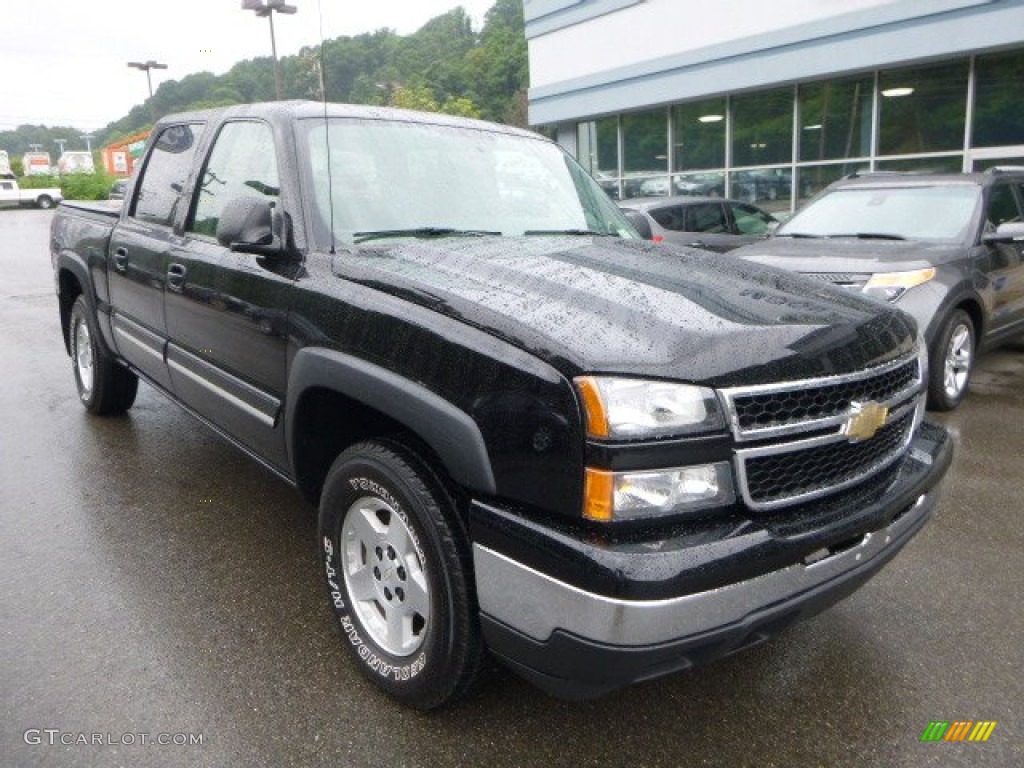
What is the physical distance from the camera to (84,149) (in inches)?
2982

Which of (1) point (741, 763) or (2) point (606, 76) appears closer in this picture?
(1) point (741, 763)

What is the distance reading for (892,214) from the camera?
6750mm

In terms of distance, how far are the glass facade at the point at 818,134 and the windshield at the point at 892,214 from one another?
6887 mm

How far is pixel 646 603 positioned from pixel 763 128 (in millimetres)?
15249

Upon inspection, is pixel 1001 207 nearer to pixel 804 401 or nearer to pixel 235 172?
pixel 804 401

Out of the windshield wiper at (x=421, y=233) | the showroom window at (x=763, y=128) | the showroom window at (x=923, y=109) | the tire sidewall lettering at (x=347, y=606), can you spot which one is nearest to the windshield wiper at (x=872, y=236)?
the windshield wiper at (x=421, y=233)

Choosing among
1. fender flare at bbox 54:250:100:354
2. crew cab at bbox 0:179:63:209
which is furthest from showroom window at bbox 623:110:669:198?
crew cab at bbox 0:179:63:209

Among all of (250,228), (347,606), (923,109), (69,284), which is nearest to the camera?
(347,606)

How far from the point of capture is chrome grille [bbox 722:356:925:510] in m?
2.02

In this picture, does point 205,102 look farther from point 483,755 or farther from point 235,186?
point 483,755

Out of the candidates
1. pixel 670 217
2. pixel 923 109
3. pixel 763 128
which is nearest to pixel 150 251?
pixel 670 217

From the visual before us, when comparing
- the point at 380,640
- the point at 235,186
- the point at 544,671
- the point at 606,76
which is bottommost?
the point at 380,640

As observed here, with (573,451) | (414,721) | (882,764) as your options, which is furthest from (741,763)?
(573,451)

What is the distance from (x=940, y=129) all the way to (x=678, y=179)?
18.3 ft
